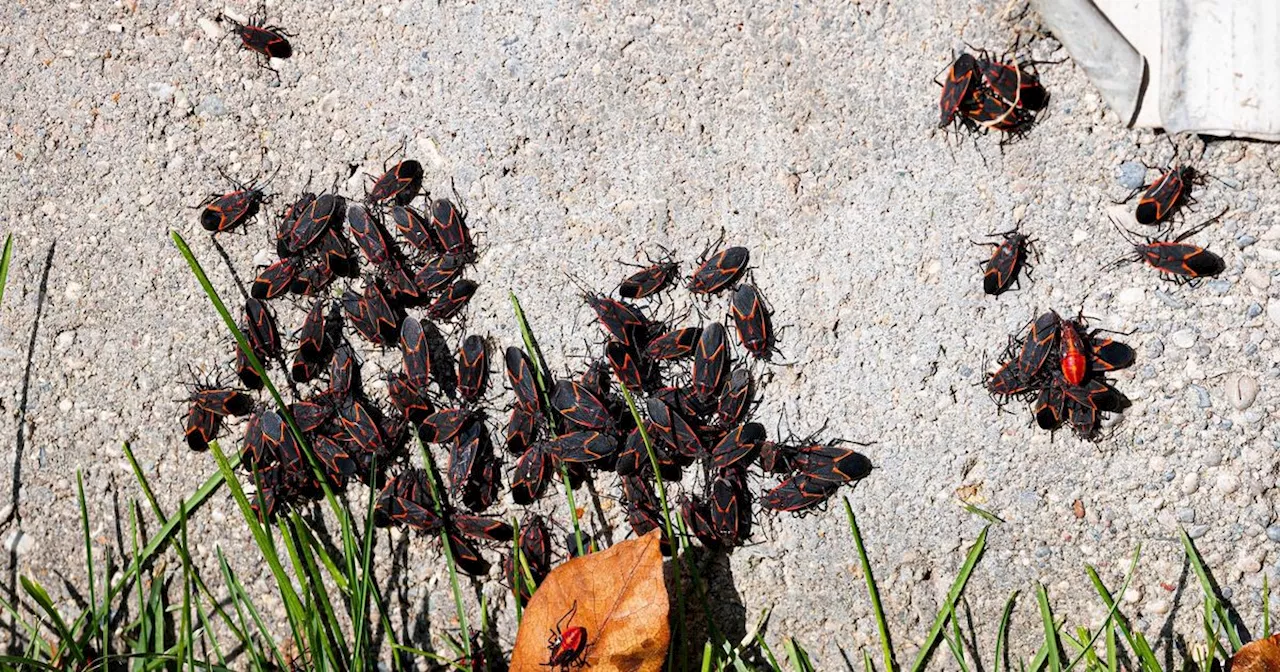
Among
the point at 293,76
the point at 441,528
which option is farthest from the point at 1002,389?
the point at 293,76

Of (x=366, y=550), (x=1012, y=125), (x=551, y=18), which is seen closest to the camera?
(x=366, y=550)

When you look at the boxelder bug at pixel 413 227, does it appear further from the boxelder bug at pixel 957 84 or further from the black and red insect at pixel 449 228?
the boxelder bug at pixel 957 84

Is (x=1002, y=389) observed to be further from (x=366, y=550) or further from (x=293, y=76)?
(x=293, y=76)

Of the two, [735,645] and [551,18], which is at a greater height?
[551,18]

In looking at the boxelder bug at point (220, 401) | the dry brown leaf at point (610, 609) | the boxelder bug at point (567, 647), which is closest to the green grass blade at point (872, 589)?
the dry brown leaf at point (610, 609)

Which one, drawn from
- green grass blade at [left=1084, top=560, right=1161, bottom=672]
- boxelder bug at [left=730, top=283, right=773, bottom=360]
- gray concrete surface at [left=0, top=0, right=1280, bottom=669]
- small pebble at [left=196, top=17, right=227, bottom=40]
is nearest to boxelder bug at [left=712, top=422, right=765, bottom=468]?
gray concrete surface at [left=0, top=0, right=1280, bottom=669]

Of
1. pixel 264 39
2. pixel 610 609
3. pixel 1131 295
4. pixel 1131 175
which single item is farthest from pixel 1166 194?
pixel 264 39

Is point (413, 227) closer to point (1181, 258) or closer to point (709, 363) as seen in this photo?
point (709, 363)
